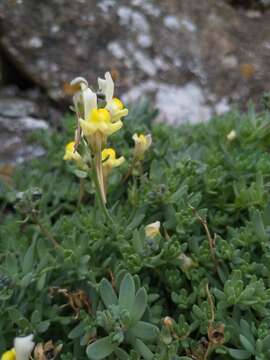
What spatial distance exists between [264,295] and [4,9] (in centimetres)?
205

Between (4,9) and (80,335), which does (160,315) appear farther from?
(4,9)

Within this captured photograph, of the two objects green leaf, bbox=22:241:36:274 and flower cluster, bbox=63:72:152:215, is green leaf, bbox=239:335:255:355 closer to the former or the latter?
flower cluster, bbox=63:72:152:215

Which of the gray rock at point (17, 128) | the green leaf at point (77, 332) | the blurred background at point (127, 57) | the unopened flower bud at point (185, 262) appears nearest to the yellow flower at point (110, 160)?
the unopened flower bud at point (185, 262)

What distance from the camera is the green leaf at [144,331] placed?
1.42m

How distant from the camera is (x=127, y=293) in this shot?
143 cm

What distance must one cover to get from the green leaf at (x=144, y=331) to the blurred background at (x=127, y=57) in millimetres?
1521

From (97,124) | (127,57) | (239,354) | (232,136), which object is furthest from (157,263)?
(127,57)

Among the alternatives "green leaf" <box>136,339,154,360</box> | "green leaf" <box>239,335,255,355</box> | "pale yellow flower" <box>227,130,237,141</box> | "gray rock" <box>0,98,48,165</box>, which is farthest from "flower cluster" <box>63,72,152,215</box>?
"gray rock" <box>0,98,48,165</box>

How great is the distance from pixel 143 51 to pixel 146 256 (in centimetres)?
158

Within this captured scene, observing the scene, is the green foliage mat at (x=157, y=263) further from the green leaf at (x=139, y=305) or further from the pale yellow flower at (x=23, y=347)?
the pale yellow flower at (x=23, y=347)

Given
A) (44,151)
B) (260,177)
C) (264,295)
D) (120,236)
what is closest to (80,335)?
(120,236)

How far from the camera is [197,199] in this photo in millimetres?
1737

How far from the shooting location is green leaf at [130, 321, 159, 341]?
1.42 metres

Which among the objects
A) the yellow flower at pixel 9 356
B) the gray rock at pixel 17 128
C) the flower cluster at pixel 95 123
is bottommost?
the gray rock at pixel 17 128
